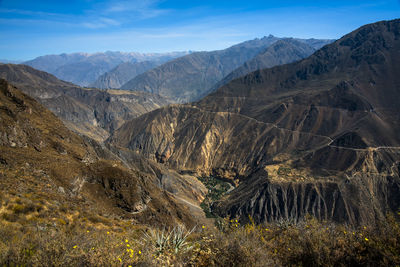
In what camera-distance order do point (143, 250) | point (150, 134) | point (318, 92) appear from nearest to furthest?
point (143, 250) → point (318, 92) → point (150, 134)

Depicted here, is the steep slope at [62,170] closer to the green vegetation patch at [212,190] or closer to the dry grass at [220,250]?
the dry grass at [220,250]

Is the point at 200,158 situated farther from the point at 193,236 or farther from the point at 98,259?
the point at 98,259

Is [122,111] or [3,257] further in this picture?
[122,111]

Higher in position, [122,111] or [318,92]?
[318,92]

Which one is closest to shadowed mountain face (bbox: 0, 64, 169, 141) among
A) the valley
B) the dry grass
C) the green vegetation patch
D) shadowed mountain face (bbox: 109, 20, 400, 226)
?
the valley

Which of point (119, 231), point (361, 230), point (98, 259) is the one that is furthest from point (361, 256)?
point (119, 231)

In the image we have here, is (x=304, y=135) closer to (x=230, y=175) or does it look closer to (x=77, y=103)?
(x=230, y=175)

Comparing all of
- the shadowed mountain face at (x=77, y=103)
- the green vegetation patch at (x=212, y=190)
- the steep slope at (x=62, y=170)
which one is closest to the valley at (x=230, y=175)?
the steep slope at (x=62, y=170)
